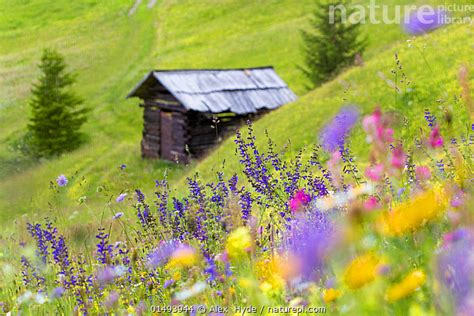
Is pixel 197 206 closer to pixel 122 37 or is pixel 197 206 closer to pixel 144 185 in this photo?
pixel 144 185

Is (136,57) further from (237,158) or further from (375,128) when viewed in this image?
(375,128)

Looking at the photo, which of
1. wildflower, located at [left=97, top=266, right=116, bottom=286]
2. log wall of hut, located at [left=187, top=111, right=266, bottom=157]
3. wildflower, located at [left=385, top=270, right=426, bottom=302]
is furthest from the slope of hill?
wildflower, located at [left=385, top=270, right=426, bottom=302]

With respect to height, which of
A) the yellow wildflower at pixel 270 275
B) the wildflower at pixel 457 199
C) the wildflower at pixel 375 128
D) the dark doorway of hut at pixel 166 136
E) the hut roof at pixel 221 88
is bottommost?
the dark doorway of hut at pixel 166 136

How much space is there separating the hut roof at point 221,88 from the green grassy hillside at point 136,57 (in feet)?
9.81

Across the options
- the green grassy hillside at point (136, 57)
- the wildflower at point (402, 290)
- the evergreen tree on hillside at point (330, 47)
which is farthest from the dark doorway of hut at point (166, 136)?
the wildflower at point (402, 290)

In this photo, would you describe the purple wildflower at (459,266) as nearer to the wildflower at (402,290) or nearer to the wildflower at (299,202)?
the wildflower at (402,290)

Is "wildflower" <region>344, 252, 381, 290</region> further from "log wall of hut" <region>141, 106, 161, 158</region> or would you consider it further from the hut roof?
"log wall of hut" <region>141, 106, 161, 158</region>

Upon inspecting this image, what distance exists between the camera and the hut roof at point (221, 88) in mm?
28625

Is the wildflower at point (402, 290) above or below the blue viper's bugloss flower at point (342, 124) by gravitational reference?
below

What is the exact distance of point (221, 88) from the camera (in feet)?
97.0

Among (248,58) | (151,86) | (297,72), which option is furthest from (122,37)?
(151,86)

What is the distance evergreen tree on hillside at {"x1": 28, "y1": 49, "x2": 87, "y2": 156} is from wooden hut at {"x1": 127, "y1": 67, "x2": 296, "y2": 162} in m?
6.38

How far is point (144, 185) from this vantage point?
27797 mm

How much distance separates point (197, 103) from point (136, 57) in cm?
2387
